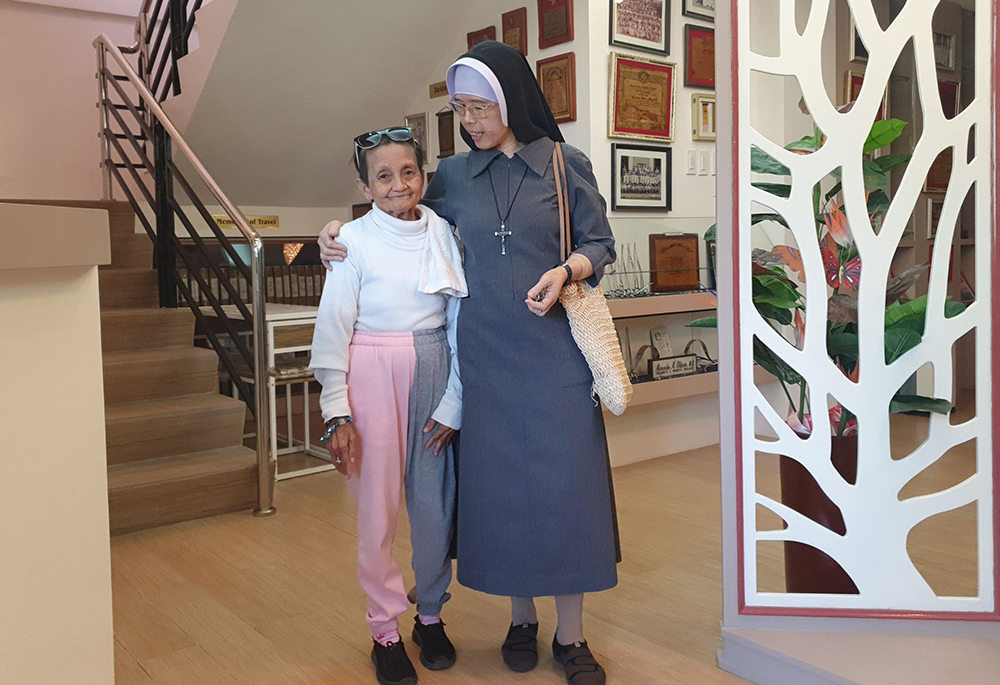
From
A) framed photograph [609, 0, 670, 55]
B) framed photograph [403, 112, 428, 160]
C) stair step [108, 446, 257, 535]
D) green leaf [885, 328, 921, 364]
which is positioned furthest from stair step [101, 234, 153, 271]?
green leaf [885, 328, 921, 364]

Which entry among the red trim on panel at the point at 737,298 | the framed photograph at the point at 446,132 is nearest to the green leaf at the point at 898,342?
the red trim on panel at the point at 737,298

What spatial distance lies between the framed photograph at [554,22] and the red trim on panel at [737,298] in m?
2.16

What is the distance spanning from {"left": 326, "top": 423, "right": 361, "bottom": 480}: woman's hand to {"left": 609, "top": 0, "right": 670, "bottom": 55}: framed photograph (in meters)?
2.75

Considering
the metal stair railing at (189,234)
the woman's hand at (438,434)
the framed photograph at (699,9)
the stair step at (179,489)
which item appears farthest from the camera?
the framed photograph at (699,9)

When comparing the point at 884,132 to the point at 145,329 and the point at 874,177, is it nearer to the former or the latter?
the point at 874,177

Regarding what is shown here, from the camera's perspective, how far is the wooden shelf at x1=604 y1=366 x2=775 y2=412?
4234mm

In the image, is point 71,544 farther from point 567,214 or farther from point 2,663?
point 567,214

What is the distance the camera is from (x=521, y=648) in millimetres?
2170

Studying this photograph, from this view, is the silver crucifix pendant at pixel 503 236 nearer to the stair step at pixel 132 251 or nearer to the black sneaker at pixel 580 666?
the black sneaker at pixel 580 666

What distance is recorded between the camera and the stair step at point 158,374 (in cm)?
377

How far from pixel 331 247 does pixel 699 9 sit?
319 cm

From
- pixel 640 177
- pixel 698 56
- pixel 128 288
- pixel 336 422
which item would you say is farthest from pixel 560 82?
pixel 336 422

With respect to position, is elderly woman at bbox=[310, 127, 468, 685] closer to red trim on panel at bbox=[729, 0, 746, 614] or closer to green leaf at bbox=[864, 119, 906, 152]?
red trim on panel at bbox=[729, 0, 746, 614]

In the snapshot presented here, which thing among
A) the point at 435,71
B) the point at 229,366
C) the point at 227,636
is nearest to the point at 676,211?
the point at 435,71
